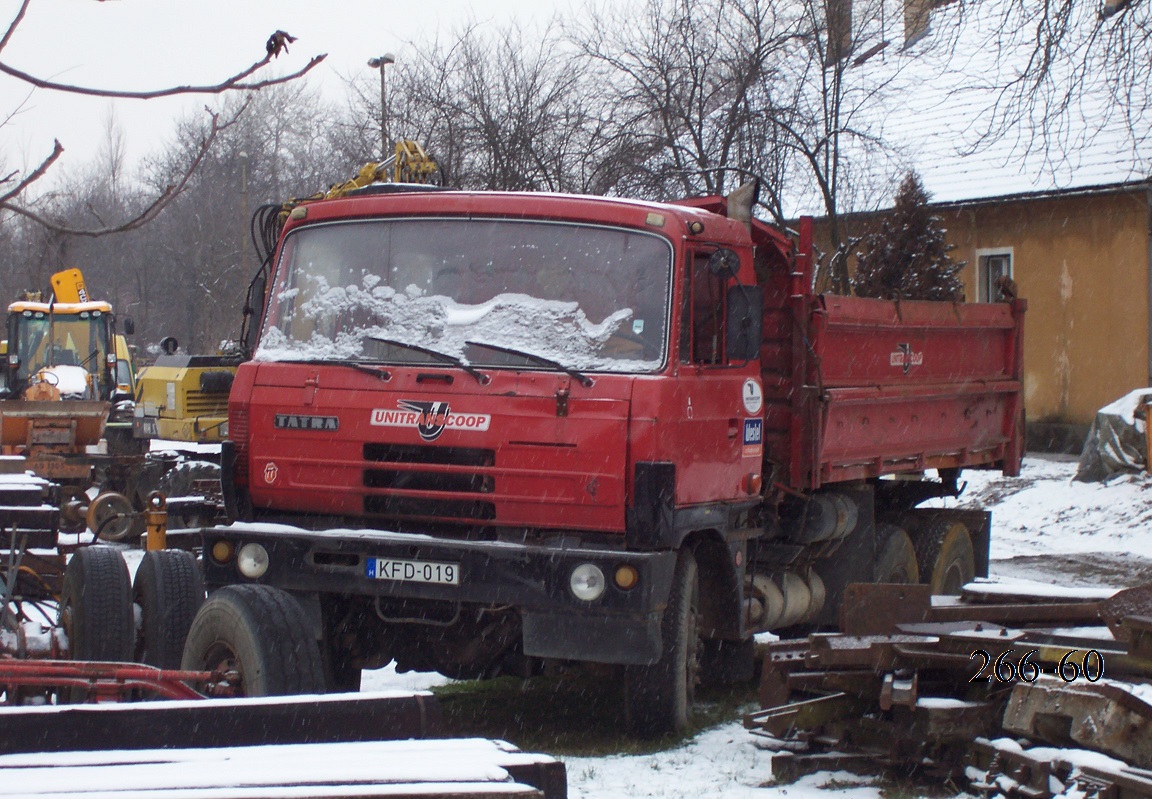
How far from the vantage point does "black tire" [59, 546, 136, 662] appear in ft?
23.2

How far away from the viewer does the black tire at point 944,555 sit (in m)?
10.5

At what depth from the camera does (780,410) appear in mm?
8469

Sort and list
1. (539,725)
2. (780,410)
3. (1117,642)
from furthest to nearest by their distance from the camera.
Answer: (780,410) < (539,725) < (1117,642)

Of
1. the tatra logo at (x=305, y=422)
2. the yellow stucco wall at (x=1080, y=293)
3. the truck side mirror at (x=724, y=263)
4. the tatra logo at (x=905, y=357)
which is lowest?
the tatra logo at (x=305, y=422)

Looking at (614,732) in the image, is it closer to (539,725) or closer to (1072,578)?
(539,725)

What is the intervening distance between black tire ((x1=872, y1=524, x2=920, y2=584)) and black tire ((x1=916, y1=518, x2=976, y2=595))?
11 centimetres

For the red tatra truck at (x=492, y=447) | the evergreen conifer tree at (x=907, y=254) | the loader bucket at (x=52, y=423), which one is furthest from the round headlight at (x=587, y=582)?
the evergreen conifer tree at (x=907, y=254)

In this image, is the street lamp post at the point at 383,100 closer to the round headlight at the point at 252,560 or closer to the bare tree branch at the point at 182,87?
the round headlight at the point at 252,560

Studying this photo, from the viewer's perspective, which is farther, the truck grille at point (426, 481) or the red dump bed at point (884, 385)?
the red dump bed at point (884, 385)

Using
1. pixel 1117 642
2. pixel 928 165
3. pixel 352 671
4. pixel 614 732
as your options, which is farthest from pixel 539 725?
pixel 928 165

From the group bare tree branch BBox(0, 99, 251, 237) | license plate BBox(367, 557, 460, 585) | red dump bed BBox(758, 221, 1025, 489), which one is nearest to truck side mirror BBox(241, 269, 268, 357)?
license plate BBox(367, 557, 460, 585)

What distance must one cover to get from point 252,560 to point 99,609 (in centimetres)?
79

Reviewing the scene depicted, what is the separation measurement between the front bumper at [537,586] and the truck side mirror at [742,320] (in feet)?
3.78

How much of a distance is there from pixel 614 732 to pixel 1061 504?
13071mm
